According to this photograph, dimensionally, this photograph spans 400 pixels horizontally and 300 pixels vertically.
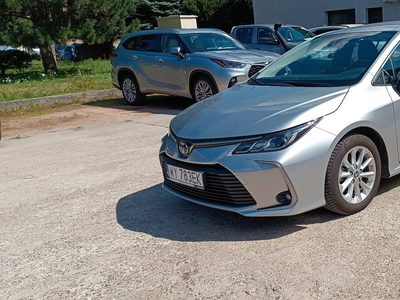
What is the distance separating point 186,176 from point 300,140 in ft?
3.25

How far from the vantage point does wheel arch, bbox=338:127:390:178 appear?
Result: 425cm

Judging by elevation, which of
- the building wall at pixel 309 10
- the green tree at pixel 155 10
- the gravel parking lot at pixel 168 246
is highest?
the green tree at pixel 155 10

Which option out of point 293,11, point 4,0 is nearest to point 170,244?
point 4,0

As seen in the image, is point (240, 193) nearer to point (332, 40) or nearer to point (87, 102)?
point (332, 40)

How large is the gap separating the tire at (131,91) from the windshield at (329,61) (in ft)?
22.4

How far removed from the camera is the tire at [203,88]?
998cm

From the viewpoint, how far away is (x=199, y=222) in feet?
14.5

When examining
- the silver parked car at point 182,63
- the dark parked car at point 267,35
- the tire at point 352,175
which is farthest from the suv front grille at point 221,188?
the dark parked car at point 267,35

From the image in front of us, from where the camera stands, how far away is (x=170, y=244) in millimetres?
4012

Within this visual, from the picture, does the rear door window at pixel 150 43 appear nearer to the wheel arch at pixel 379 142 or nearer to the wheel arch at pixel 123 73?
the wheel arch at pixel 123 73

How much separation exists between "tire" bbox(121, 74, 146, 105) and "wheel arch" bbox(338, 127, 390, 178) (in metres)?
8.15

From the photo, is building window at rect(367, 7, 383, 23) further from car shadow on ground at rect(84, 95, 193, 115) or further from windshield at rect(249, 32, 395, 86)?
windshield at rect(249, 32, 395, 86)

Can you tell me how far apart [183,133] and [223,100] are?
71 centimetres

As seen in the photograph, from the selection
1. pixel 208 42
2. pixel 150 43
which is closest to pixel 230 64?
pixel 208 42
